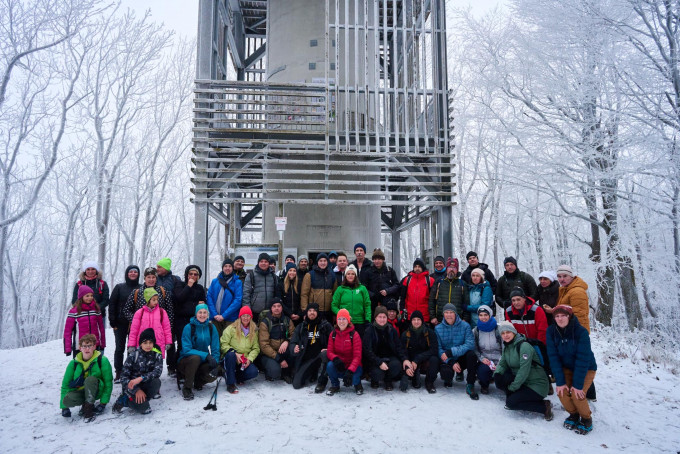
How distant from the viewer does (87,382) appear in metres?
5.19

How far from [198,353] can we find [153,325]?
0.77 metres

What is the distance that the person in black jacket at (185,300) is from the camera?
6602 mm

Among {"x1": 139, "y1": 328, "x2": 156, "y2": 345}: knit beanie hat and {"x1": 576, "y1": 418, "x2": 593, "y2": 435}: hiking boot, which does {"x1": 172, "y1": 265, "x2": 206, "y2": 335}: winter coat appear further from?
{"x1": 576, "y1": 418, "x2": 593, "y2": 435}: hiking boot

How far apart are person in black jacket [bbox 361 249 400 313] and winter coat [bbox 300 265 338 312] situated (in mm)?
702

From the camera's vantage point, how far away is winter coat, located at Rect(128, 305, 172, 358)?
5805 millimetres

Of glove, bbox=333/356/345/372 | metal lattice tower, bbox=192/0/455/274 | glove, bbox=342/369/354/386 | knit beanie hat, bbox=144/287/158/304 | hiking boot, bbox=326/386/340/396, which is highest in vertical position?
metal lattice tower, bbox=192/0/455/274

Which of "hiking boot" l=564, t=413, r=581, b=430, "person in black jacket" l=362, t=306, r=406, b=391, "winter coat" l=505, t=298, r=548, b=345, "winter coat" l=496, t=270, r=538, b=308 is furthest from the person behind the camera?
"winter coat" l=496, t=270, r=538, b=308

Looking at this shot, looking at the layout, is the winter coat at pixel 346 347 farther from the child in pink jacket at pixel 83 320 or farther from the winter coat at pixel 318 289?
the child in pink jacket at pixel 83 320

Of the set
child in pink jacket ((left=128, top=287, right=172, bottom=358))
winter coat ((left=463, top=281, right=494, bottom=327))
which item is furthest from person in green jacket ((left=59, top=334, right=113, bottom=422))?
winter coat ((left=463, top=281, right=494, bottom=327))

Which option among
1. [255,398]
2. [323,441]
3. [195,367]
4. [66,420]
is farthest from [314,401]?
[66,420]

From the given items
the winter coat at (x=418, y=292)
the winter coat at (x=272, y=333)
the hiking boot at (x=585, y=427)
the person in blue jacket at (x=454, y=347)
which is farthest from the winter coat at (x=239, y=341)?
the hiking boot at (x=585, y=427)

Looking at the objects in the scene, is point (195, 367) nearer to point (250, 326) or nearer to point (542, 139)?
point (250, 326)

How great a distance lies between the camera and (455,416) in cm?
528

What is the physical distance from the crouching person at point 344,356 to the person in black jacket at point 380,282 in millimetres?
1306
